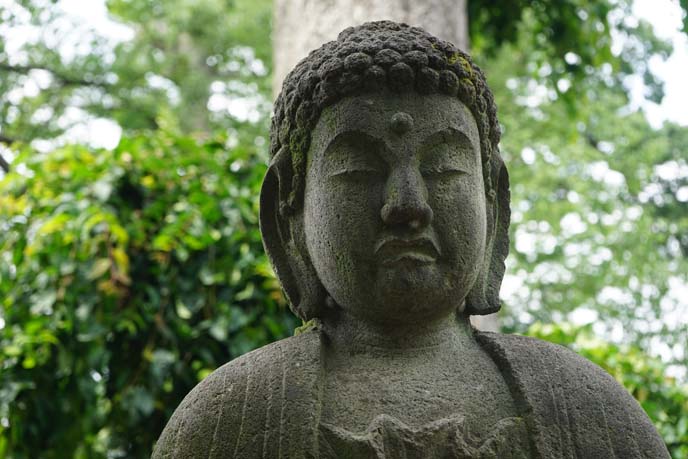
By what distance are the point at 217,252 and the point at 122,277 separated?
46 centimetres

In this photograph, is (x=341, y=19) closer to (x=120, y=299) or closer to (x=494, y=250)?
(x=120, y=299)

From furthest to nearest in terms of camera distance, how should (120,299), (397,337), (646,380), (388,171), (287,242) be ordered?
1. (646,380)
2. (120,299)
3. (287,242)
4. (397,337)
5. (388,171)

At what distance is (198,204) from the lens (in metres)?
3.90

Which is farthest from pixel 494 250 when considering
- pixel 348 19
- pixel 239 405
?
pixel 348 19

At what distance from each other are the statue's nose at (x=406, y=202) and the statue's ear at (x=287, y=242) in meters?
0.37

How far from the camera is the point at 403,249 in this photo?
6.16ft

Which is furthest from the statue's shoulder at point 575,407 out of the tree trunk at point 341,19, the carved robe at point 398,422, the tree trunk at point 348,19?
the tree trunk at point 341,19

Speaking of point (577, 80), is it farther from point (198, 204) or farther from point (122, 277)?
point (122, 277)

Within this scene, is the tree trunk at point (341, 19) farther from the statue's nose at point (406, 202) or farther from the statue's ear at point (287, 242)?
the statue's nose at point (406, 202)

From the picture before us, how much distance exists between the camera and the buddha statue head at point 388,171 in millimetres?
1886

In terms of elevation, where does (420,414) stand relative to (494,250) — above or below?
below

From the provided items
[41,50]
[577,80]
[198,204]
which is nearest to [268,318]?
[198,204]

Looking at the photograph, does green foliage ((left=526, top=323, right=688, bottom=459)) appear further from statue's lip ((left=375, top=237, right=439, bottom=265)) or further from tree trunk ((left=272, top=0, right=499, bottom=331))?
statue's lip ((left=375, top=237, right=439, bottom=265))

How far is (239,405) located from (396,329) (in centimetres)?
41
